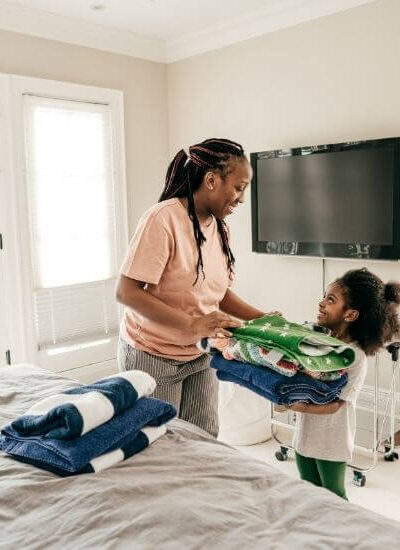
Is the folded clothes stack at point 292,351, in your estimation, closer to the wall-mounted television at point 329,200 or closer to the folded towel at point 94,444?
the folded towel at point 94,444

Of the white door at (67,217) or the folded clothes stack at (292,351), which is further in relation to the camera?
the white door at (67,217)

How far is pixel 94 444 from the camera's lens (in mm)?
1167

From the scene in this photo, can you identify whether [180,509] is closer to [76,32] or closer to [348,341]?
[348,341]

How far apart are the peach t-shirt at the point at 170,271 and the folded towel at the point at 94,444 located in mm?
361

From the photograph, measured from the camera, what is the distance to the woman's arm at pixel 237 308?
1.89m

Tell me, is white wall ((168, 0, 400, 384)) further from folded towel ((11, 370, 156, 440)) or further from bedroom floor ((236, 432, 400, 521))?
folded towel ((11, 370, 156, 440))

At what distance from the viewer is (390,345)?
2.54 meters

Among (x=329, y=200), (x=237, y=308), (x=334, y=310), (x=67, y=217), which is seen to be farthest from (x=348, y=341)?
(x=67, y=217)

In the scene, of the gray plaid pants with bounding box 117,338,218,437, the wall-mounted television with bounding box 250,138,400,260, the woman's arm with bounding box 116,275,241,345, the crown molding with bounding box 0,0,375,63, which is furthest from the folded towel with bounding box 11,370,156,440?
the crown molding with bounding box 0,0,375,63

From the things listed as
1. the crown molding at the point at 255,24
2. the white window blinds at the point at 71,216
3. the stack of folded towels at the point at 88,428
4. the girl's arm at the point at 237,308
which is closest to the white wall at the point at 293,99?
the crown molding at the point at 255,24

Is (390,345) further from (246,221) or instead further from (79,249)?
(79,249)

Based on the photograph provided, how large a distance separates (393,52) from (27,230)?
246 centimetres

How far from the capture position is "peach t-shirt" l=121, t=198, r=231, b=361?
5.26 ft

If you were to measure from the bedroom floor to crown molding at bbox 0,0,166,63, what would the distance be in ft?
9.36
